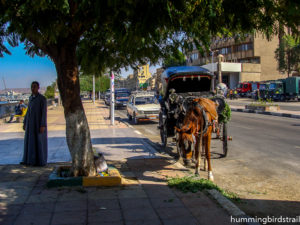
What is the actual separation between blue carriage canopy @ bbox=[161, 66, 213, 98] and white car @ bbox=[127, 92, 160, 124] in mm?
7676

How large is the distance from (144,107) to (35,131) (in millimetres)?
11693

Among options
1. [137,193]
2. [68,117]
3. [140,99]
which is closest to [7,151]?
[68,117]

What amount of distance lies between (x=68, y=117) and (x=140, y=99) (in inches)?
587

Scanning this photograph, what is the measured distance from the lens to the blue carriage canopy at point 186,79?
8.95 metres

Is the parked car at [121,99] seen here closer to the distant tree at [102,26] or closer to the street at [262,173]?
the street at [262,173]

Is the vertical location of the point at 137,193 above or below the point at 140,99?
below

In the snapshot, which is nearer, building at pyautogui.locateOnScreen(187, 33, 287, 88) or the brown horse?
the brown horse

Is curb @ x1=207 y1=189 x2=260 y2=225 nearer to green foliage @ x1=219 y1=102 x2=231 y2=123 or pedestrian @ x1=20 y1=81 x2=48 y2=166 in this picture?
green foliage @ x1=219 y1=102 x2=231 y2=123

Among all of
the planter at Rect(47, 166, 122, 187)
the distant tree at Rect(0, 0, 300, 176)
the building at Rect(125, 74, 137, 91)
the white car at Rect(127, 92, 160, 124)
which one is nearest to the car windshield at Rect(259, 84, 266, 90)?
the white car at Rect(127, 92, 160, 124)

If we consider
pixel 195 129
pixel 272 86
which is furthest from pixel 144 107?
pixel 272 86

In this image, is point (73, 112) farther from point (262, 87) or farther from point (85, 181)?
point (262, 87)

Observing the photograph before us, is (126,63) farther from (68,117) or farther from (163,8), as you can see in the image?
(163,8)

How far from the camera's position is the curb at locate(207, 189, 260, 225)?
3882mm

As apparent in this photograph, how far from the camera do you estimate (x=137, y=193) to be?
488 centimetres
